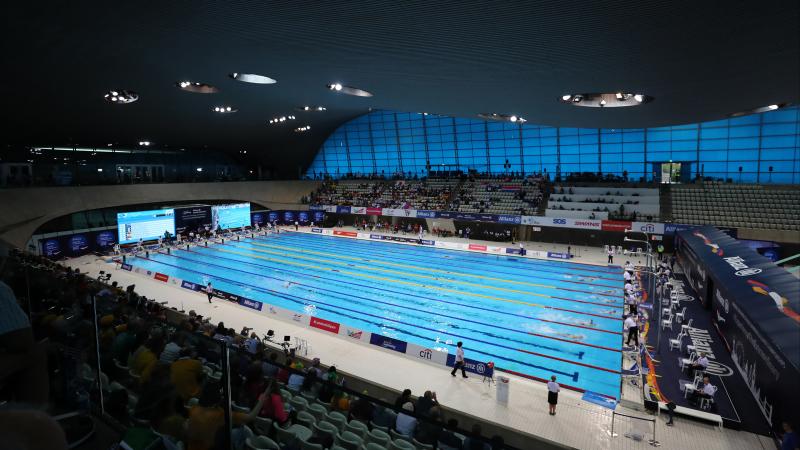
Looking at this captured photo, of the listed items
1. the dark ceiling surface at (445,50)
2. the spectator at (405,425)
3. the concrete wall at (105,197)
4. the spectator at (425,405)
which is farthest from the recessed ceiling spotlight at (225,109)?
the spectator at (405,425)

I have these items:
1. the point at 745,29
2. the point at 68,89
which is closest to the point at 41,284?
the point at 745,29

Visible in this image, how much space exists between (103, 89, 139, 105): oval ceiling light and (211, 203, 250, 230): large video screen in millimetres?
11960

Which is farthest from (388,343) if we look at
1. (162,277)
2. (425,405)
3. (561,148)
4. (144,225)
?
(561,148)

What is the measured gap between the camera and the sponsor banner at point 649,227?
25859 mm

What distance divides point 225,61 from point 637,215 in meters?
26.3

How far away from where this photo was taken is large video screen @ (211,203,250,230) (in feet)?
107

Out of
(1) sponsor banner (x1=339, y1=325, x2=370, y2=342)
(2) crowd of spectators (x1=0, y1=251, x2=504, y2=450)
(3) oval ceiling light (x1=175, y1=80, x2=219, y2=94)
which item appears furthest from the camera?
(3) oval ceiling light (x1=175, y1=80, x2=219, y2=94)

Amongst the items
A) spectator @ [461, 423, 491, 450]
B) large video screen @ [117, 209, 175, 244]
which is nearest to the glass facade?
large video screen @ [117, 209, 175, 244]

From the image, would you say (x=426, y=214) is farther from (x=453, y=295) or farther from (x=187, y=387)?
(x=187, y=387)

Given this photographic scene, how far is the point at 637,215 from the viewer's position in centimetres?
2764

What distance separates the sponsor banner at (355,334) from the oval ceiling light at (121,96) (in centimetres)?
1566

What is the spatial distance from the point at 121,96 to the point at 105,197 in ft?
38.2

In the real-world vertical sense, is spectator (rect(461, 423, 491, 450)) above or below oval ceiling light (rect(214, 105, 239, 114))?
below

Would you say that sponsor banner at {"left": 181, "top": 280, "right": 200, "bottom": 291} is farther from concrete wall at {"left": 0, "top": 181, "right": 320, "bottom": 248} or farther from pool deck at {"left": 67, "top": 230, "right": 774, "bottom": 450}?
concrete wall at {"left": 0, "top": 181, "right": 320, "bottom": 248}
